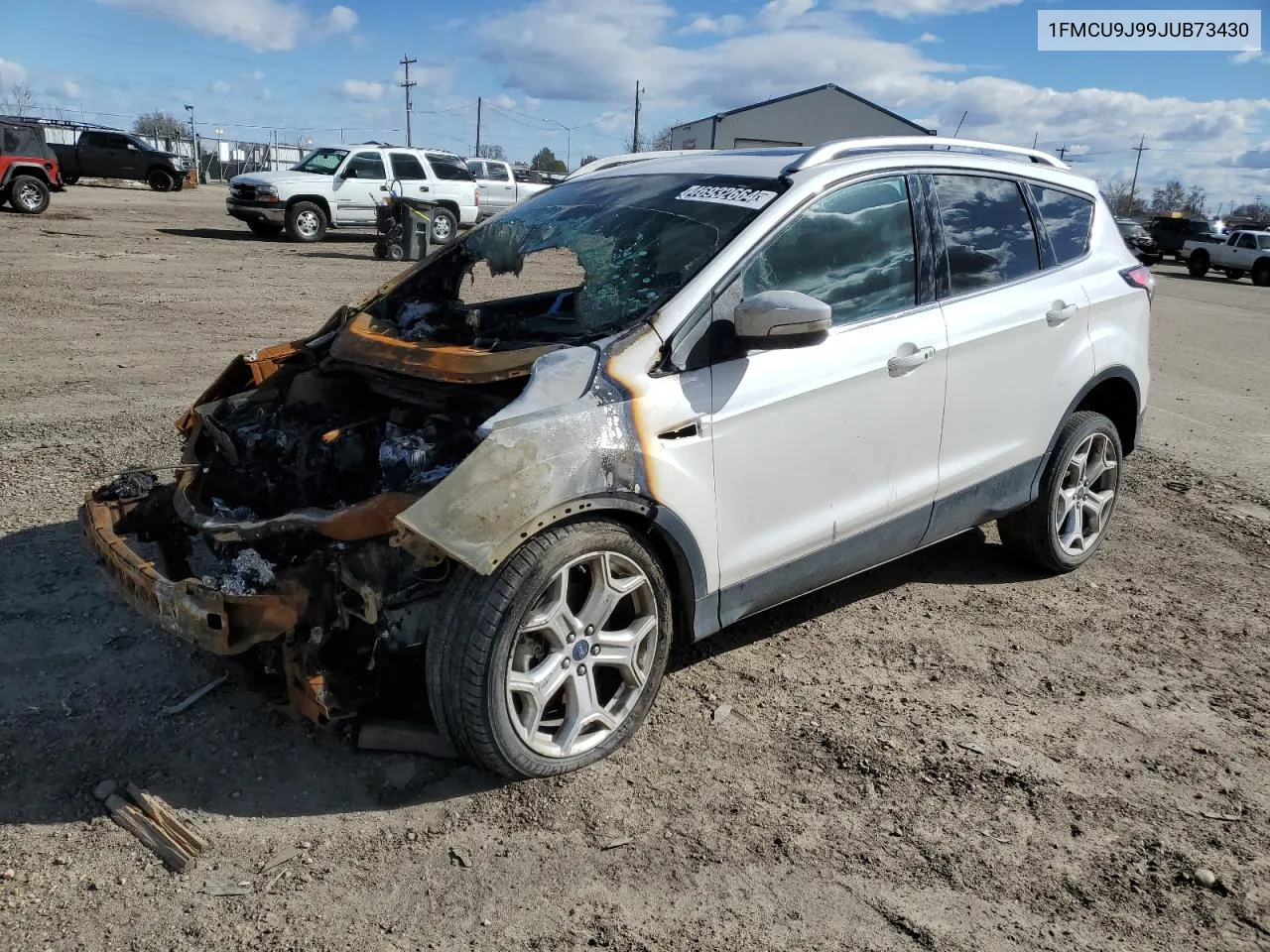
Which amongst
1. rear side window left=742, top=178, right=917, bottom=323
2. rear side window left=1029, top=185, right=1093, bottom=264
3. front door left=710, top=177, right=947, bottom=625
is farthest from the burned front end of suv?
rear side window left=1029, top=185, right=1093, bottom=264

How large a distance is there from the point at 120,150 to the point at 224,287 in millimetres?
22042

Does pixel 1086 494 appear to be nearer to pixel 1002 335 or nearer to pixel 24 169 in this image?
pixel 1002 335

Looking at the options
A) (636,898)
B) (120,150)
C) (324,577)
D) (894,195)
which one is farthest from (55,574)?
(120,150)

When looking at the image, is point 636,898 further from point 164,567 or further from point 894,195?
point 894,195

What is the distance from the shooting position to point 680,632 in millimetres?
3396

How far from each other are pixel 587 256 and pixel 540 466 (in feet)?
4.15

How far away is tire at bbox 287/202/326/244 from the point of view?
19.9 m

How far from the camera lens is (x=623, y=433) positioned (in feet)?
9.70

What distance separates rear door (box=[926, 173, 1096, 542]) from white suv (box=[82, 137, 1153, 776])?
16 mm

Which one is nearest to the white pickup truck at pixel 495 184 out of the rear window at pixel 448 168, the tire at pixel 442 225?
the rear window at pixel 448 168

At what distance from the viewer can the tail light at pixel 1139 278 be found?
4695 millimetres

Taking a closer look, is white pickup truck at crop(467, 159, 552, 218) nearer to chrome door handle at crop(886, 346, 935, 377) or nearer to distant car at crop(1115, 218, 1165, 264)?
distant car at crop(1115, 218, 1165, 264)

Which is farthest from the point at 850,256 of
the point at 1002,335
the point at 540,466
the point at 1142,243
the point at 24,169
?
the point at 1142,243

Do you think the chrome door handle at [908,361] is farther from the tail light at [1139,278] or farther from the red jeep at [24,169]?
the red jeep at [24,169]
